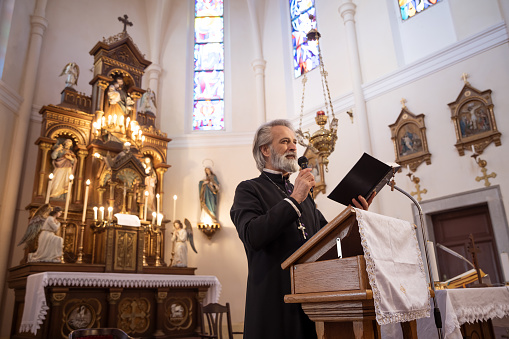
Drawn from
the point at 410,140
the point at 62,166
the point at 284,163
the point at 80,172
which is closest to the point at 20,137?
the point at 62,166

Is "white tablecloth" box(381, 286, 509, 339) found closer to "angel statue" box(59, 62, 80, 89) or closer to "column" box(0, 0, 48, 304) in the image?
"column" box(0, 0, 48, 304)

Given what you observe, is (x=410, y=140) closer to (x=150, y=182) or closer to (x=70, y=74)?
(x=150, y=182)

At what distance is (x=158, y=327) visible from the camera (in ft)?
19.7

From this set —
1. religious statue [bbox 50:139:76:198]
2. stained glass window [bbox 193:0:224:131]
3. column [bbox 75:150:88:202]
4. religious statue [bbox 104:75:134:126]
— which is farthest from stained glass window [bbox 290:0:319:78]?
religious statue [bbox 50:139:76:198]

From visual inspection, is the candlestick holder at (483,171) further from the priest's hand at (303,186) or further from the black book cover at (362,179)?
the priest's hand at (303,186)

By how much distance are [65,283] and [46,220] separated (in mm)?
1477

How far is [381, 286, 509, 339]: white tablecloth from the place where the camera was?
8.30 ft

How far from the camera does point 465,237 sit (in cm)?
711

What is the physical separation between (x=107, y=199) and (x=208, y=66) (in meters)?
5.44

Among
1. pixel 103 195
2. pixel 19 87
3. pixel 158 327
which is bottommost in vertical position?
pixel 158 327

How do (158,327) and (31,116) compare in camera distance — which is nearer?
(158,327)

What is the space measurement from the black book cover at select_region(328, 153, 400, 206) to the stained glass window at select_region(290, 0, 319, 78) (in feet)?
29.3

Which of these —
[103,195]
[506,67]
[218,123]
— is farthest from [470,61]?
[103,195]

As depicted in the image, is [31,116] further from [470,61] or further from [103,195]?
[470,61]
